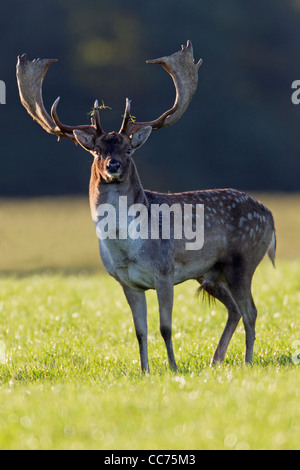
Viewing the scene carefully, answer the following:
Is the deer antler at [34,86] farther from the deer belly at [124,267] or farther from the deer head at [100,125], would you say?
the deer belly at [124,267]

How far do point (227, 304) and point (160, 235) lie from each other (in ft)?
4.88

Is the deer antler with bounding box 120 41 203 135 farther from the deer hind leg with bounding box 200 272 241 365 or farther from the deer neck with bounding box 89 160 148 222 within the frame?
the deer hind leg with bounding box 200 272 241 365

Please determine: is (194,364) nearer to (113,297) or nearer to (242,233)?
(242,233)

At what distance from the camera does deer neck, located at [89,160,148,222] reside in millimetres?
6648

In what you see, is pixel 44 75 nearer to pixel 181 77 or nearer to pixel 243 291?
pixel 181 77

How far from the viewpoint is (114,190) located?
6.65 meters

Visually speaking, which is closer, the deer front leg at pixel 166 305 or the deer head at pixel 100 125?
the deer head at pixel 100 125

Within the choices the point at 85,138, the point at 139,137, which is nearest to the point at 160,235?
the point at 139,137

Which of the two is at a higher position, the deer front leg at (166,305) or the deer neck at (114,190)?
the deer neck at (114,190)

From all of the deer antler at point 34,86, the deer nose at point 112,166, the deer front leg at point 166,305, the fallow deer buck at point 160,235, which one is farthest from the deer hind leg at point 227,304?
the deer antler at point 34,86

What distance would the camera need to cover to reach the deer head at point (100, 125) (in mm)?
6551

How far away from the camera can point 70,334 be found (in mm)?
9047

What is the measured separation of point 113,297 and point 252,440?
7435 millimetres

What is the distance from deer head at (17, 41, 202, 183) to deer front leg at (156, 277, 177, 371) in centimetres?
101
